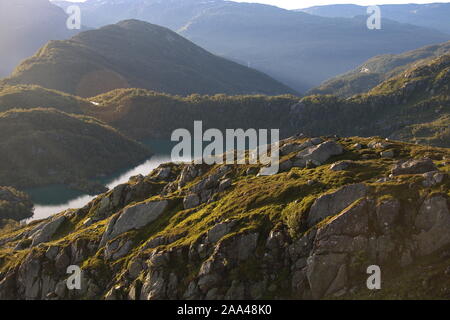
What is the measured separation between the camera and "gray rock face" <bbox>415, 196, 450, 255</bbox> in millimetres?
43875

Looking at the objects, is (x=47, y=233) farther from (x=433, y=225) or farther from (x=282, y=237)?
(x=433, y=225)

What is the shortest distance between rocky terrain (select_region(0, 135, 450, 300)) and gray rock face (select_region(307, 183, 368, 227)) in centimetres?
13

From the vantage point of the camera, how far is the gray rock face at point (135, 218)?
6906 centimetres

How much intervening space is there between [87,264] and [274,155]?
35.5 m

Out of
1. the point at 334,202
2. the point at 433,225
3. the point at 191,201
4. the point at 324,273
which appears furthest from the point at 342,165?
the point at 191,201

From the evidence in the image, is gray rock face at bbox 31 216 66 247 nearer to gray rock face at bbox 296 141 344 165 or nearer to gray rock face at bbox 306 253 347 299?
gray rock face at bbox 296 141 344 165

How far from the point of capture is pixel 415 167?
53.4 metres

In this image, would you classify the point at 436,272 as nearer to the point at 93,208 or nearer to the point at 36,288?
the point at 36,288

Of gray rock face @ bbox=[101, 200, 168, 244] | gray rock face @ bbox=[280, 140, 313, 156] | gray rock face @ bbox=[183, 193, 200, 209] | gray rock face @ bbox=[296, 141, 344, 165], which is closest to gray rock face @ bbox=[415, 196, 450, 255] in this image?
gray rock face @ bbox=[296, 141, 344, 165]

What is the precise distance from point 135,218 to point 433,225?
4444 centimetres

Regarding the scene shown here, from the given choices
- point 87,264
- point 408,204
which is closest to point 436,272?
point 408,204

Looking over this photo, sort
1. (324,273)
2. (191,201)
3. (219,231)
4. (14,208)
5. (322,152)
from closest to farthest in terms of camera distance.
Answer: (324,273) → (219,231) → (322,152) → (191,201) → (14,208)

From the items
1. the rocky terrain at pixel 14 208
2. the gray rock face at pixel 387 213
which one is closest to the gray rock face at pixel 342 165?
the gray rock face at pixel 387 213

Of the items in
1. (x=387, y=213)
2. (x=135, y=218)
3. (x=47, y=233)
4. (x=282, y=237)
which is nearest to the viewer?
(x=387, y=213)
